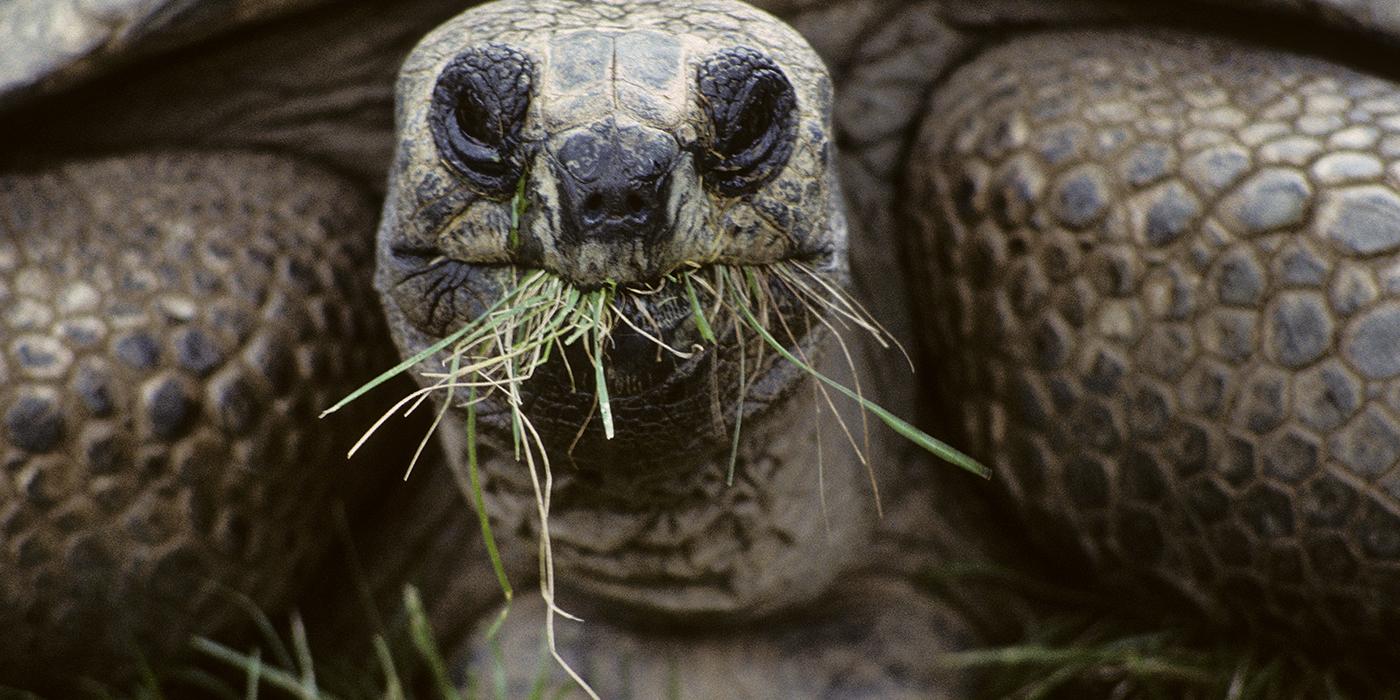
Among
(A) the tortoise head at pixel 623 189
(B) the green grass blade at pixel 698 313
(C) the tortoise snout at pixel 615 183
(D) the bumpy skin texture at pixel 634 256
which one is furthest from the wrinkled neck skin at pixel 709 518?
(C) the tortoise snout at pixel 615 183

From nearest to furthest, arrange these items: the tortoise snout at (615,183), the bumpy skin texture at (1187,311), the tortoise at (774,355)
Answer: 1. the tortoise snout at (615,183)
2. the tortoise at (774,355)
3. the bumpy skin texture at (1187,311)

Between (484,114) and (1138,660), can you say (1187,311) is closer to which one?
(1138,660)

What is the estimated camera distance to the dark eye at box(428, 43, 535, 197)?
1.32 metres

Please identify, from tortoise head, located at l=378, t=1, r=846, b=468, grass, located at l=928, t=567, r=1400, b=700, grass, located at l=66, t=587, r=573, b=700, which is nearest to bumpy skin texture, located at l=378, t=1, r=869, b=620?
tortoise head, located at l=378, t=1, r=846, b=468

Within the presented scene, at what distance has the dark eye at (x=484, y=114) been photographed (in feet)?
4.34

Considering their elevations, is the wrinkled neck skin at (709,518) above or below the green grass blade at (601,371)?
below

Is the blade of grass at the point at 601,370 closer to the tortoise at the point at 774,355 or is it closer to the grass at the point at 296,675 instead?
the tortoise at the point at 774,355

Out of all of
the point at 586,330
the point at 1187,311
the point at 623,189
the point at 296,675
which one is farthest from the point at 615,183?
the point at 296,675

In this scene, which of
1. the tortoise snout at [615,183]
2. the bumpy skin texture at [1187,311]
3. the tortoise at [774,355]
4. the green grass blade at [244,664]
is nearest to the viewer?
the tortoise snout at [615,183]

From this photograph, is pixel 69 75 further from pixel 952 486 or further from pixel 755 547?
pixel 952 486

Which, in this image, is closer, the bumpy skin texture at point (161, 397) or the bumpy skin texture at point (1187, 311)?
the bumpy skin texture at point (1187, 311)

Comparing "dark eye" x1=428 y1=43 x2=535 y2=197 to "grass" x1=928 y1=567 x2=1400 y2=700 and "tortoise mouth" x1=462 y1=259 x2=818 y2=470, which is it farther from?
"grass" x1=928 y1=567 x2=1400 y2=700

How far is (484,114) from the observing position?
4.40 feet

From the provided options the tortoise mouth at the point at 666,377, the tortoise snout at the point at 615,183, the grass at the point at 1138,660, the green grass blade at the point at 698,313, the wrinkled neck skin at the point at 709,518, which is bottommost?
A: the grass at the point at 1138,660
